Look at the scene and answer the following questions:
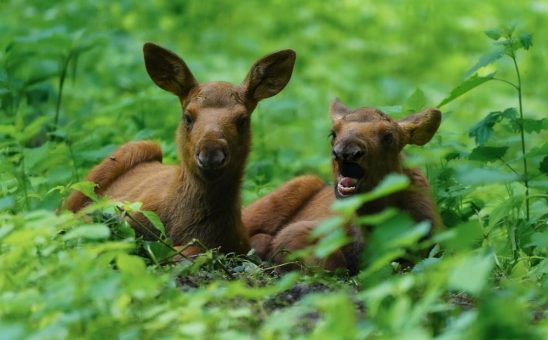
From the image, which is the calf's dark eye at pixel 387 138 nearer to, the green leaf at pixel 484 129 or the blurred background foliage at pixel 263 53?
the green leaf at pixel 484 129

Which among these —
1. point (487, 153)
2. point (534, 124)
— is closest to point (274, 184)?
point (487, 153)

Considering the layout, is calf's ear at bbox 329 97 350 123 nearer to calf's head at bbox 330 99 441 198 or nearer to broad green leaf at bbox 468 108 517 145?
calf's head at bbox 330 99 441 198

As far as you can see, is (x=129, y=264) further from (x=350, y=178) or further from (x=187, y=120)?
(x=187, y=120)

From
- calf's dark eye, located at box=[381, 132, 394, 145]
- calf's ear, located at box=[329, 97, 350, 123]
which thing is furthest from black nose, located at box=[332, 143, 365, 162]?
calf's ear, located at box=[329, 97, 350, 123]

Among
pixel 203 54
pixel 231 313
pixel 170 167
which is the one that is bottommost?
pixel 203 54

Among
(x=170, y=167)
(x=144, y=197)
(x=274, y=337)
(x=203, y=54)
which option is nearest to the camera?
(x=274, y=337)

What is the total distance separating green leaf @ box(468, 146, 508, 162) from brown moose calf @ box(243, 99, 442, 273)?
37 cm

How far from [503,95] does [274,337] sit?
14481mm

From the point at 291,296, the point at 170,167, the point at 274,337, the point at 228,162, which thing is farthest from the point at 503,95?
the point at 274,337

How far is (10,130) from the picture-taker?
8398 millimetres

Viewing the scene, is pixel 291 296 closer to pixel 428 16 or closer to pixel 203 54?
pixel 203 54

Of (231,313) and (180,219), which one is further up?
(231,313)

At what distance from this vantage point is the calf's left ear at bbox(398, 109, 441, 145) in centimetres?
858

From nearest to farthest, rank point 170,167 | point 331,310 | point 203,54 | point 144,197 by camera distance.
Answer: point 331,310, point 144,197, point 170,167, point 203,54
